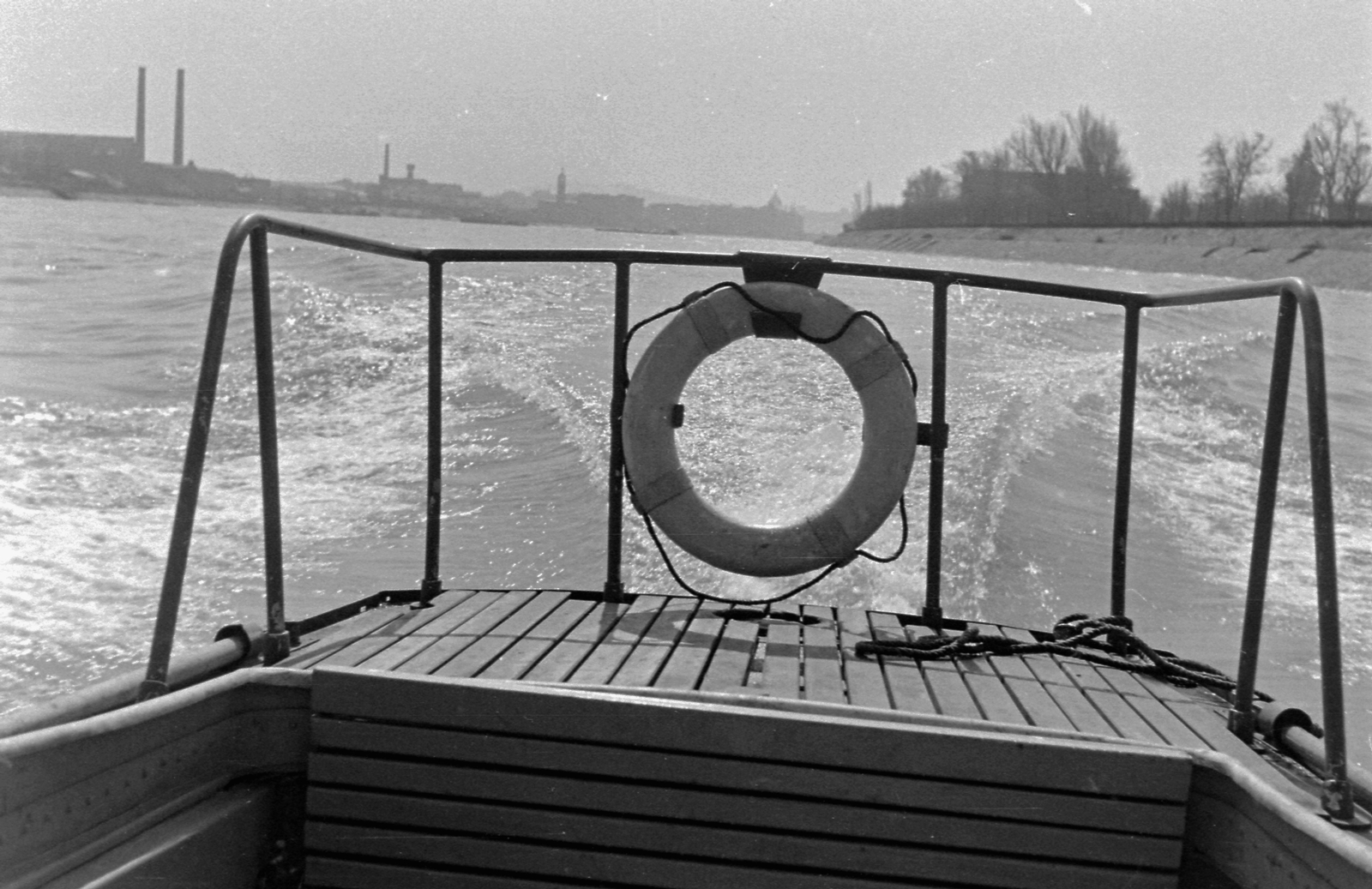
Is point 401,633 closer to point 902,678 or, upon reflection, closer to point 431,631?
point 431,631

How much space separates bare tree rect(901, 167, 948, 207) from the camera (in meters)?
60.6

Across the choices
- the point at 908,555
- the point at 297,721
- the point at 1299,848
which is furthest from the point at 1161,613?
the point at 297,721

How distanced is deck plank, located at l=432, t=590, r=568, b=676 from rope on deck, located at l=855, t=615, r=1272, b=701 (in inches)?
28.6

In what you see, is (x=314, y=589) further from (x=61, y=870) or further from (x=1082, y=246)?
(x=1082, y=246)

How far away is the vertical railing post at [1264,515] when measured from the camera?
214cm

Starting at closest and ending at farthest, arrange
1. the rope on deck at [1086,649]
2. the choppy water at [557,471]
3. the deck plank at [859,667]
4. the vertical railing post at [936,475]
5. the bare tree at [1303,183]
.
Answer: the deck plank at [859,667]
the rope on deck at [1086,649]
the vertical railing post at [936,475]
the choppy water at [557,471]
the bare tree at [1303,183]

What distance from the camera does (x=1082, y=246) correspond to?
50344 millimetres

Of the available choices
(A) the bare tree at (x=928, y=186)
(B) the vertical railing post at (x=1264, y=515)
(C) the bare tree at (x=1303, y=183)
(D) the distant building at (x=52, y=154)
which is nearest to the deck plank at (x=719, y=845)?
(B) the vertical railing post at (x=1264, y=515)

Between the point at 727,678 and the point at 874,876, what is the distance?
1.84 feet

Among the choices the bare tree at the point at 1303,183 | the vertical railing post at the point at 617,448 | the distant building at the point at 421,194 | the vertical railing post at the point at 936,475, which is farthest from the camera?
the bare tree at the point at 1303,183

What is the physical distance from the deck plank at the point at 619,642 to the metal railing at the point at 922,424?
10 centimetres

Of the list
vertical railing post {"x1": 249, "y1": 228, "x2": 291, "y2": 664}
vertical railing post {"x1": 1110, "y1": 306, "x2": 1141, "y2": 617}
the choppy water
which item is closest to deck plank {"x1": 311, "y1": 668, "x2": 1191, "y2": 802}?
vertical railing post {"x1": 249, "y1": 228, "x2": 291, "y2": 664}

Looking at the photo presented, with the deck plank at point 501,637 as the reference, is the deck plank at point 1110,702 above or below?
below

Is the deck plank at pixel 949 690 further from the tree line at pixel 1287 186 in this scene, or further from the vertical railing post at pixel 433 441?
the tree line at pixel 1287 186
